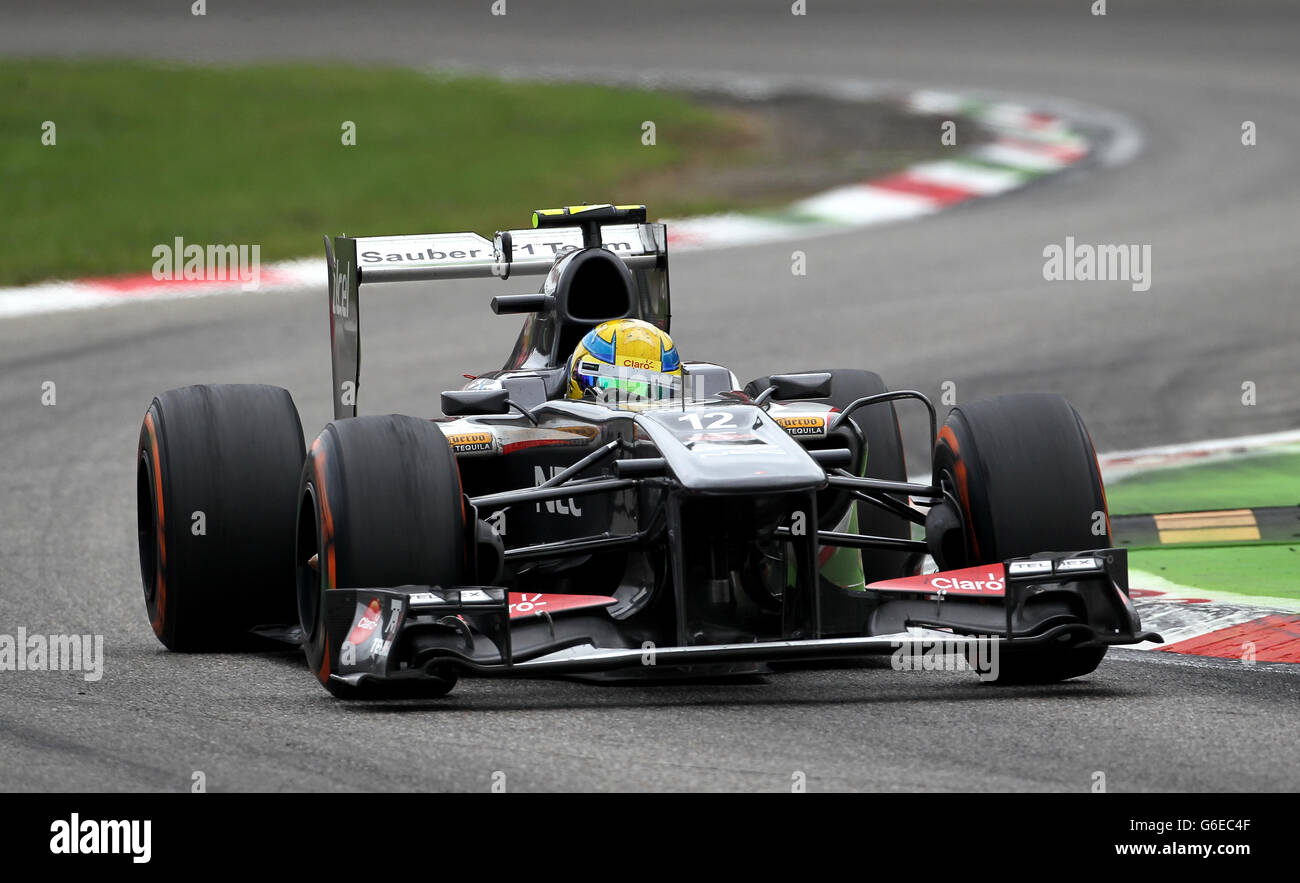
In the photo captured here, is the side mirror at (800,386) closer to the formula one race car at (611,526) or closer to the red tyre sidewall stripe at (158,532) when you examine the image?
the formula one race car at (611,526)

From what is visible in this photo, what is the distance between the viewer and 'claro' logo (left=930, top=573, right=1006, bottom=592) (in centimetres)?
796

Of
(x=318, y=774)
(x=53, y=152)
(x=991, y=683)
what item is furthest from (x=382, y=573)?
(x=53, y=152)

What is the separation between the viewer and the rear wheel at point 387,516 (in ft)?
25.2

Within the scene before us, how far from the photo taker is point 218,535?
9039 mm

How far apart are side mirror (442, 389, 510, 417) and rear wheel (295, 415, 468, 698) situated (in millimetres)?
740

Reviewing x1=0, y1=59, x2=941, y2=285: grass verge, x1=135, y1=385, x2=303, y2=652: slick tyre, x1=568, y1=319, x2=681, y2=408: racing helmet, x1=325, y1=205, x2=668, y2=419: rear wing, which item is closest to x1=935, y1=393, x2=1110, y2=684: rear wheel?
x1=568, y1=319, x2=681, y2=408: racing helmet

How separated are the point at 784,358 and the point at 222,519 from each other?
7694mm

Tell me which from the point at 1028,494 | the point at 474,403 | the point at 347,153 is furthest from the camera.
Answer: the point at 347,153

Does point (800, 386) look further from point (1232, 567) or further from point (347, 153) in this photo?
point (347, 153)

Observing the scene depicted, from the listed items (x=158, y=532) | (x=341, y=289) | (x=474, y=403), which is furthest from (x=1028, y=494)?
(x=158, y=532)

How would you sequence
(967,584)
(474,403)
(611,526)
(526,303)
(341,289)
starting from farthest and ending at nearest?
1. (341,289)
2. (526,303)
3. (474,403)
4. (611,526)
5. (967,584)

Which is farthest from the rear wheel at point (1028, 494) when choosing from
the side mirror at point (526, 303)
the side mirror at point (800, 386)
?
the side mirror at point (526, 303)

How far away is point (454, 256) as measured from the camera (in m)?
10.1

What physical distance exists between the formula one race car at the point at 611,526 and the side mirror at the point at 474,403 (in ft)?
0.05
